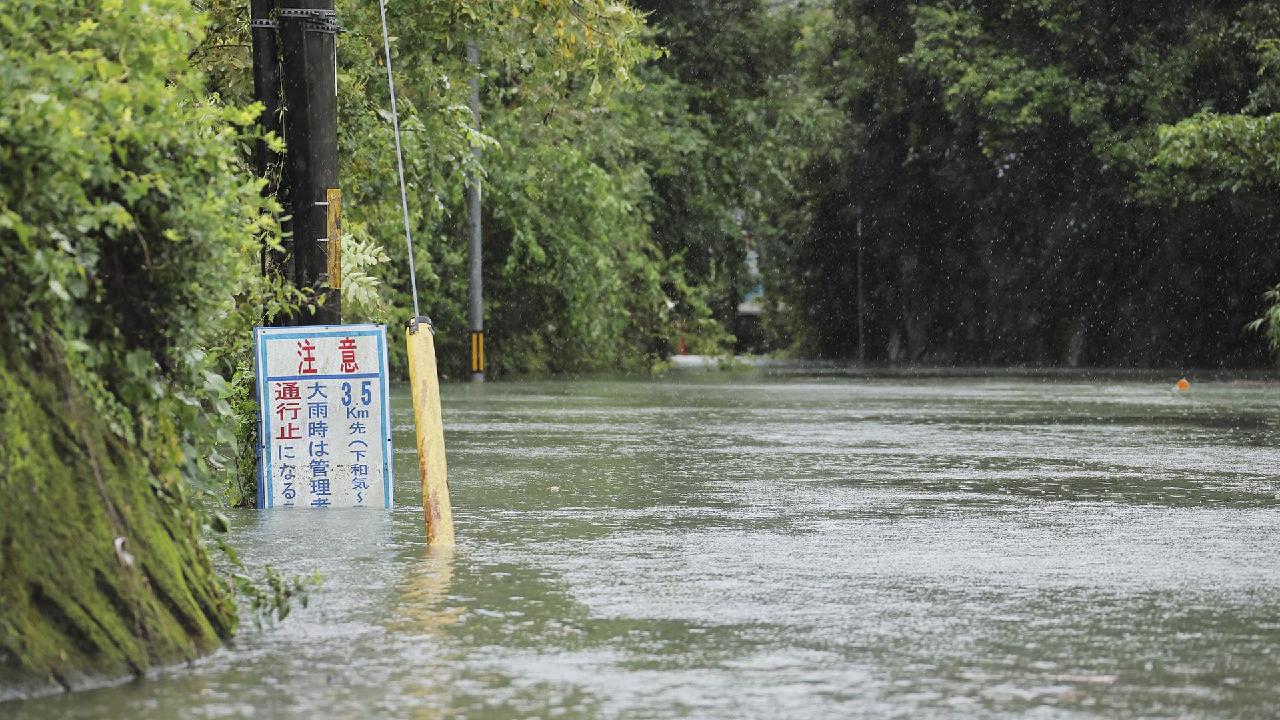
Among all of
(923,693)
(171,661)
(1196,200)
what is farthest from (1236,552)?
(1196,200)

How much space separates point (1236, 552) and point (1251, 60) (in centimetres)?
4038

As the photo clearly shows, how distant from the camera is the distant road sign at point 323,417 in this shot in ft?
44.5

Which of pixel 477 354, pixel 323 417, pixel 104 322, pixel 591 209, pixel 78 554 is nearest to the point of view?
pixel 78 554

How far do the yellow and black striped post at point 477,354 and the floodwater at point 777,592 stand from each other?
872 inches

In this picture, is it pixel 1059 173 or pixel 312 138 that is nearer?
pixel 312 138

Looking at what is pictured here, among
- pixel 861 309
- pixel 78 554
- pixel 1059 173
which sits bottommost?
pixel 78 554

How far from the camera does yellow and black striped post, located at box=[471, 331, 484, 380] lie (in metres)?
42.2

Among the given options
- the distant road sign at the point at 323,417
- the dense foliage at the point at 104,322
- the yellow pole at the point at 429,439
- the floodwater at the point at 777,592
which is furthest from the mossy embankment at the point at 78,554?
the distant road sign at the point at 323,417

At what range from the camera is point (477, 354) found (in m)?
42.2

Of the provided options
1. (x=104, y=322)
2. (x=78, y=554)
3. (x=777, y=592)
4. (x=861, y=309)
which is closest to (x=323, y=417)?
(x=777, y=592)

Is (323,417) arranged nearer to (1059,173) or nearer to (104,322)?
(104,322)

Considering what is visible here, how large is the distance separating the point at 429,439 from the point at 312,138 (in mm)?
2741

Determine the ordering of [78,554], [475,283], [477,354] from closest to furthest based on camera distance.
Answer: [78,554] < [477,354] < [475,283]

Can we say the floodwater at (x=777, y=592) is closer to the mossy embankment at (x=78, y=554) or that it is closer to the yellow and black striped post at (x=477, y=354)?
the mossy embankment at (x=78, y=554)
